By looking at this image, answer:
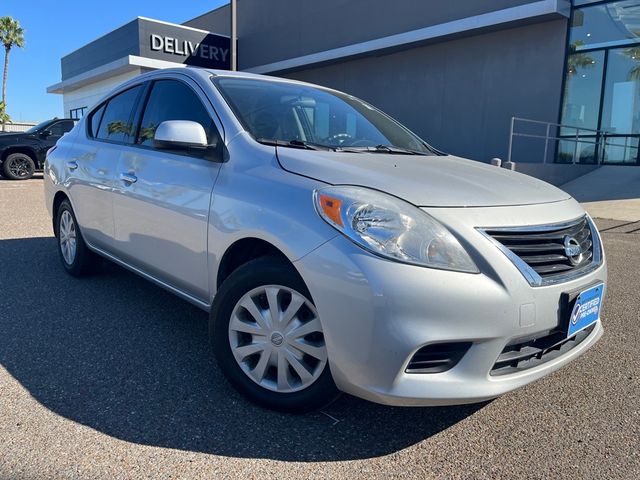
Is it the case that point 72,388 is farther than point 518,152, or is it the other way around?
point 518,152

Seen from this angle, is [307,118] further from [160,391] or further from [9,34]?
[9,34]

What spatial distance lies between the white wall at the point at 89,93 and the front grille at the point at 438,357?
75.9 ft

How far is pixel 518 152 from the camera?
13.7 meters

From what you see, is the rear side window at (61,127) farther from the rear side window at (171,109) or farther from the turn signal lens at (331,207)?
the turn signal lens at (331,207)

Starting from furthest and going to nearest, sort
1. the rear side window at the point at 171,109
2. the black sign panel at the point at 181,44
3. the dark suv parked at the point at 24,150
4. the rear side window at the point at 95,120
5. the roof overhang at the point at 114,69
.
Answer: the black sign panel at the point at 181,44, the roof overhang at the point at 114,69, the dark suv parked at the point at 24,150, the rear side window at the point at 95,120, the rear side window at the point at 171,109

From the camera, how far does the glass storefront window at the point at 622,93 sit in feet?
40.8

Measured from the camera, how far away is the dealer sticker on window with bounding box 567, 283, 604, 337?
218cm

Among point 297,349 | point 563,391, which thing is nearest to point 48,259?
point 297,349

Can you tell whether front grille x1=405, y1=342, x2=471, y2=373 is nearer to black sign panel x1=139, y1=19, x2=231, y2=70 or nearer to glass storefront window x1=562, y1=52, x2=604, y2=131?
glass storefront window x1=562, y1=52, x2=604, y2=131

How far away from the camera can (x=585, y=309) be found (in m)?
2.27

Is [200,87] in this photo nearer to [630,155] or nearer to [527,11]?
[527,11]

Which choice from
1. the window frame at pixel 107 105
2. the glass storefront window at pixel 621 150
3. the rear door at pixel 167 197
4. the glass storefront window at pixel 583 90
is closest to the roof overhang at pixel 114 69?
the glass storefront window at pixel 583 90

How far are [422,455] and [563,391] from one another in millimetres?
1037

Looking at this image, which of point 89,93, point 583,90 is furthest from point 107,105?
point 89,93
